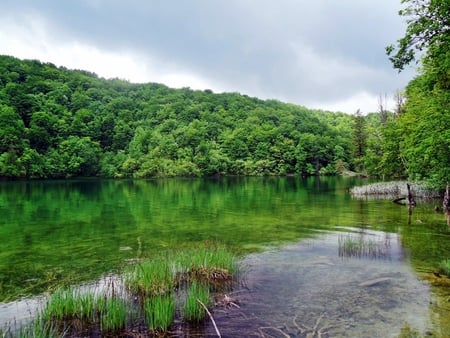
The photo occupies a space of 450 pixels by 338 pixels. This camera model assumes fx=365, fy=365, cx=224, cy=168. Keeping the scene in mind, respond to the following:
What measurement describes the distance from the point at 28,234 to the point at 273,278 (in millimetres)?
13671

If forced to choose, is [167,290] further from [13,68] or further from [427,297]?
[13,68]

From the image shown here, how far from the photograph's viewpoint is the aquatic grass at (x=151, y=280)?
914 centimetres

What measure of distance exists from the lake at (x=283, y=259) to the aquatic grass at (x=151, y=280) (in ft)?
5.63

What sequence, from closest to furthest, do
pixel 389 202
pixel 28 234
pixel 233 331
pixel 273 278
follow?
pixel 233 331 < pixel 273 278 < pixel 28 234 < pixel 389 202

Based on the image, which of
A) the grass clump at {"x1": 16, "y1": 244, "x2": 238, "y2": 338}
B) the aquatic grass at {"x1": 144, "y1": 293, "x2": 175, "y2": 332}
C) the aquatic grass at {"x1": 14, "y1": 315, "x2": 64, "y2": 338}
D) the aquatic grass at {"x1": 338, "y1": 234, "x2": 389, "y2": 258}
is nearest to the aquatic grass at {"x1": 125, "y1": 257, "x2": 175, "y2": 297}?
the grass clump at {"x1": 16, "y1": 244, "x2": 238, "y2": 338}

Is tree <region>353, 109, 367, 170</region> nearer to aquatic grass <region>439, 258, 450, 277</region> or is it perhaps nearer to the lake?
the lake

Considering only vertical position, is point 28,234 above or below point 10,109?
below

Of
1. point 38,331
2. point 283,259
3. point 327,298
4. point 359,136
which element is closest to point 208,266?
point 327,298

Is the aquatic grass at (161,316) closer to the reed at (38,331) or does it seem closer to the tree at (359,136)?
the reed at (38,331)

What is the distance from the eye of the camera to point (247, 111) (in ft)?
456

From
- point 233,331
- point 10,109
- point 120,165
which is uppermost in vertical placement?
point 10,109

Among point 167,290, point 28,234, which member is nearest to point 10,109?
point 28,234

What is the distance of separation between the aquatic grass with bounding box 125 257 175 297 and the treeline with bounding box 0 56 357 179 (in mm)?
75468

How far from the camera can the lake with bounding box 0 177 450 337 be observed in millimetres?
8008
